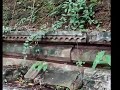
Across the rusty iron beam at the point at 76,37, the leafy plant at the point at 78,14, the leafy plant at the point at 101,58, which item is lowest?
the leafy plant at the point at 101,58

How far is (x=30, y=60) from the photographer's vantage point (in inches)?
121

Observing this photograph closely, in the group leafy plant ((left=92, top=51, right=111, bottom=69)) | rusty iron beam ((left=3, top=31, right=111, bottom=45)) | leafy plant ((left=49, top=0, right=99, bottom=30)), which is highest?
leafy plant ((left=49, top=0, right=99, bottom=30))

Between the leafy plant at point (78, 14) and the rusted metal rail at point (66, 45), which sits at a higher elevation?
the leafy plant at point (78, 14)

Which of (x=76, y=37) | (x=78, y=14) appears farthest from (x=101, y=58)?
(x=78, y=14)

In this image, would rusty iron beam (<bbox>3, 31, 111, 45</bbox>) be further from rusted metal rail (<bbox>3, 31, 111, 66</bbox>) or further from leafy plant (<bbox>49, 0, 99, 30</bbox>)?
leafy plant (<bbox>49, 0, 99, 30</bbox>)

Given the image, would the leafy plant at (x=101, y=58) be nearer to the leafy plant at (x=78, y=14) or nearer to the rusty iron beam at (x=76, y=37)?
the rusty iron beam at (x=76, y=37)

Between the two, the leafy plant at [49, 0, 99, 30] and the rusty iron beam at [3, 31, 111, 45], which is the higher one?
the leafy plant at [49, 0, 99, 30]

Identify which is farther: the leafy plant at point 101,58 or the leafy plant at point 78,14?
the leafy plant at point 78,14

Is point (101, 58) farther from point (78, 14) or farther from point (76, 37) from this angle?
point (78, 14)

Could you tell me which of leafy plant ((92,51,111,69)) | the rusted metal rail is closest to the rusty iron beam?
the rusted metal rail

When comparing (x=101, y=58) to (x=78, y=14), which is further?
(x=78, y=14)

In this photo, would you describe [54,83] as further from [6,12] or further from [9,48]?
[6,12]

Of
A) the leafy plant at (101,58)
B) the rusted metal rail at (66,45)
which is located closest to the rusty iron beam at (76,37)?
the rusted metal rail at (66,45)
